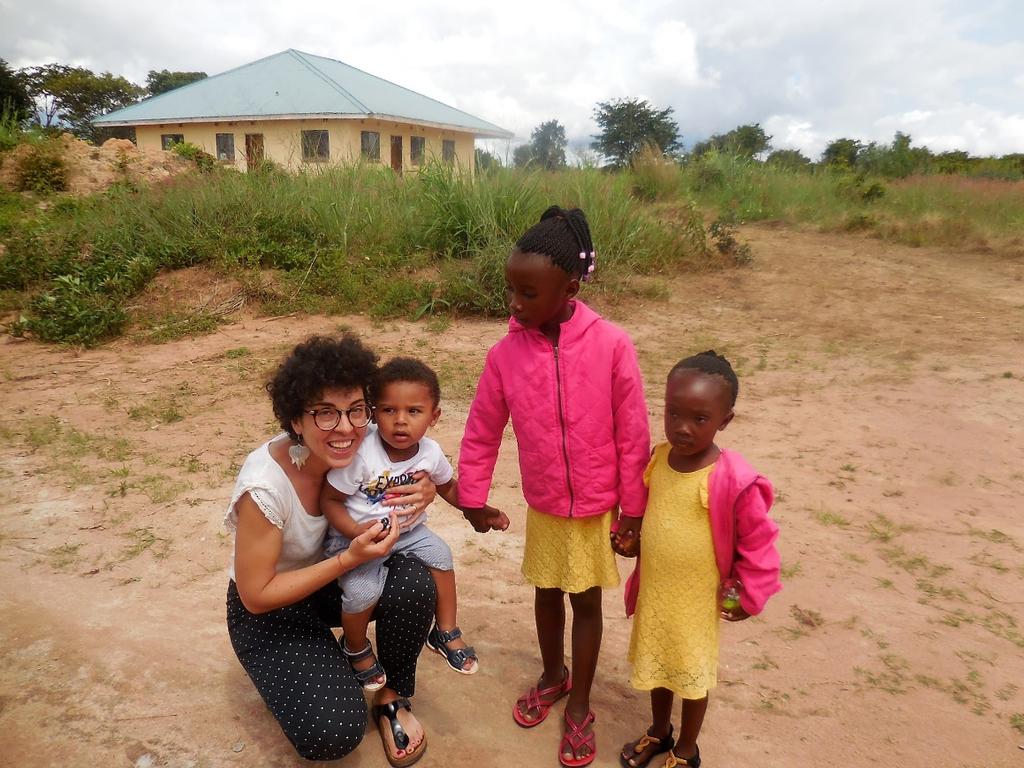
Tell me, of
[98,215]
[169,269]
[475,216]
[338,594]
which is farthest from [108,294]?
[338,594]

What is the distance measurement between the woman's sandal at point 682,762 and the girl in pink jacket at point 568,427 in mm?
226

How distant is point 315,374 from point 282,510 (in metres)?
0.38

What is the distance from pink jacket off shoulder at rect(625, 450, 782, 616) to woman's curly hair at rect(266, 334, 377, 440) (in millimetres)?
981

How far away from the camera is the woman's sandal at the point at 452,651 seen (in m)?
2.00

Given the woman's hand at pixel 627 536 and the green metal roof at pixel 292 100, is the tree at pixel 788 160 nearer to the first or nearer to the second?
the green metal roof at pixel 292 100

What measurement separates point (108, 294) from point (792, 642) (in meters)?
7.38

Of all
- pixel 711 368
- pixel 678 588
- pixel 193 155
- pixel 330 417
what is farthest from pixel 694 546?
pixel 193 155

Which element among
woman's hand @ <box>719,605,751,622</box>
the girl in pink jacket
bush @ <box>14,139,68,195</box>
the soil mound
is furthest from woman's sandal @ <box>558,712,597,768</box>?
bush @ <box>14,139,68,195</box>

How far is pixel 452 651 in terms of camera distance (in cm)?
204

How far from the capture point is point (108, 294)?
23.9 feet

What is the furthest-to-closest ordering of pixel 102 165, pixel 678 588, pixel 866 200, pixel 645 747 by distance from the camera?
pixel 866 200, pixel 102 165, pixel 645 747, pixel 678 588

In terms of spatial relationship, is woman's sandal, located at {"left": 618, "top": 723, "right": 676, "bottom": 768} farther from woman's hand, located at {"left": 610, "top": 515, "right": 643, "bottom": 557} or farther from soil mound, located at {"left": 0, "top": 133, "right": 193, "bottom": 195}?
soil mound, located at {"left": 0, "top": 133, "right": 193, "bottom": 195}

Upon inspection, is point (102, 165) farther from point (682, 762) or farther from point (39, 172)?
point (682, 762)

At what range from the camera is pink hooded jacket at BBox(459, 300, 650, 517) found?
1872mm
